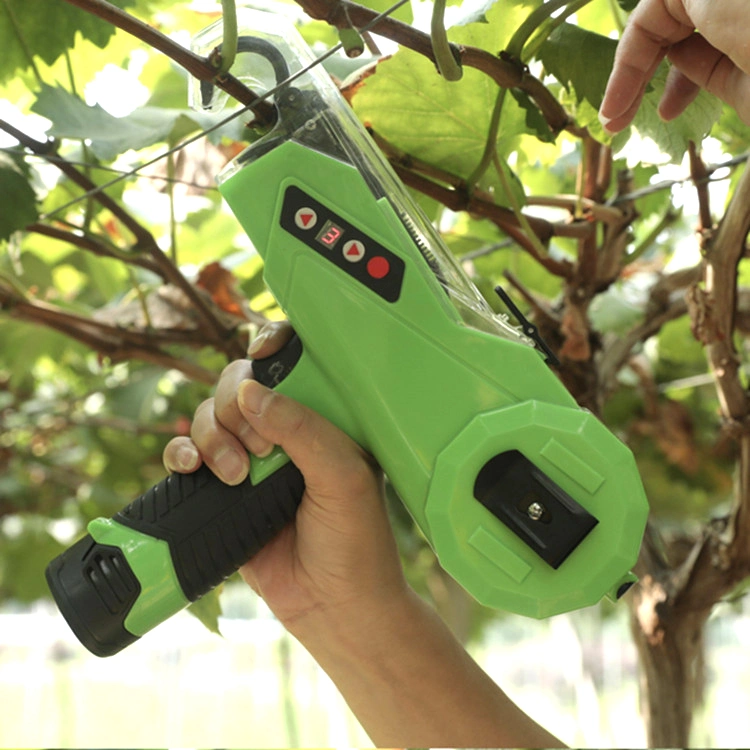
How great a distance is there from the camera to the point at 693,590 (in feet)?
2.15

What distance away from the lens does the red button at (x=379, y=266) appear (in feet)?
1.18

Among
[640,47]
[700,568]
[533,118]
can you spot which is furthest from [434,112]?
[700,568]

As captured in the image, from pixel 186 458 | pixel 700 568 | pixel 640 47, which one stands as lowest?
pixel 700 568

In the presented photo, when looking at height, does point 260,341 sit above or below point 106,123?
below

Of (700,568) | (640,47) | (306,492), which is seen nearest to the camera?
(640,47)

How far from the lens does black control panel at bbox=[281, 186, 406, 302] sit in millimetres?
360

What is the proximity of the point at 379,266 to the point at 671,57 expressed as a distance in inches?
5.6

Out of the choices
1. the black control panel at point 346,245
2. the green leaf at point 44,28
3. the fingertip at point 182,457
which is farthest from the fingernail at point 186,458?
the green leaf at point 44,28

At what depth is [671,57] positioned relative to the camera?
34cm

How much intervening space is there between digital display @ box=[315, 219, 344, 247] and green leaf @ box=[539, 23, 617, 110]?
0.46 ft

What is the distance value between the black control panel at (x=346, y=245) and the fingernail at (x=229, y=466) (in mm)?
112

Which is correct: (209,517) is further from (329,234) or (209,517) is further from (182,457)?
(329,234)

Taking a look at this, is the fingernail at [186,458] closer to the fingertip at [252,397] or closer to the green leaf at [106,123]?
the fingertip at [252,397]

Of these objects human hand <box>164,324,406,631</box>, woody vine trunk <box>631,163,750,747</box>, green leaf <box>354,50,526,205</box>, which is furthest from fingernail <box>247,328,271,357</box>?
woody vine trunk <box>631,163,750,747</box>
